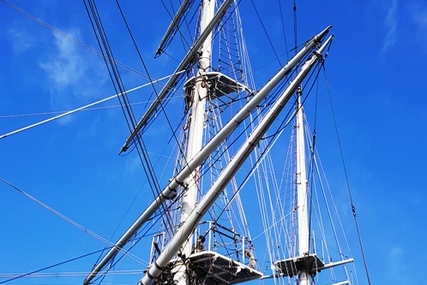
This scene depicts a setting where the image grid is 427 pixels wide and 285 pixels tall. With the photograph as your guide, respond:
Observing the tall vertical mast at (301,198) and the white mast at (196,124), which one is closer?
the white mast at (196,124)

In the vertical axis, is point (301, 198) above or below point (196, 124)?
above

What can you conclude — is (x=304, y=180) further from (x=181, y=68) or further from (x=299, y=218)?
(x=181, y=68)

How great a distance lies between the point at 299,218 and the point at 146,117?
8199 millimetres

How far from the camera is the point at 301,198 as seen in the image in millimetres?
24234

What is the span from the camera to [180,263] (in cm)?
1380

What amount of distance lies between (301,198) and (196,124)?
905 centimetres

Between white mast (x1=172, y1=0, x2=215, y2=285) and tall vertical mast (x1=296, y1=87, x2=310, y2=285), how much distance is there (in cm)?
670

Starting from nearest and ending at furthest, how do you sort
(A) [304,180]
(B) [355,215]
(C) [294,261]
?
1. (B) [355,215]
2. (C) [294,261]
3. (A) [304,180]

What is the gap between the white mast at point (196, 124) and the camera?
13836mm

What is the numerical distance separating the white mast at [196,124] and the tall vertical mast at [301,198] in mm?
6701

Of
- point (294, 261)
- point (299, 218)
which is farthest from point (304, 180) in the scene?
point (294, 261)

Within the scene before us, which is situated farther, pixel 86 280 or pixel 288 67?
pixel 86 280

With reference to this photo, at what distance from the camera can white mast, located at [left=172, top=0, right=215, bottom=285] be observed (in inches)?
545

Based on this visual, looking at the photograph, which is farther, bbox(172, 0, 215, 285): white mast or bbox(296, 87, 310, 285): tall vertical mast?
bbox(296, 87, 310, 285): tall vertical mast
